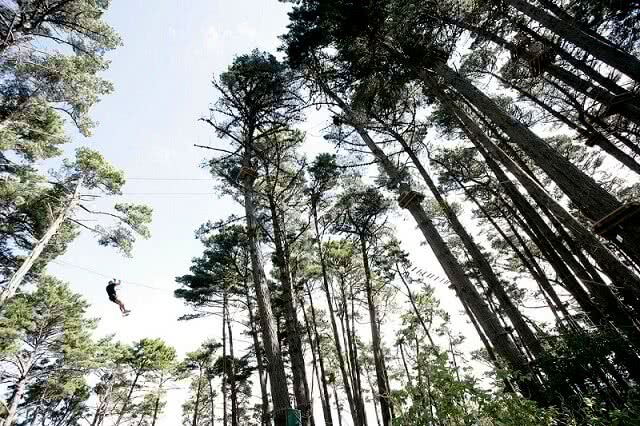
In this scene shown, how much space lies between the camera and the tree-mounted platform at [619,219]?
10.7 feet

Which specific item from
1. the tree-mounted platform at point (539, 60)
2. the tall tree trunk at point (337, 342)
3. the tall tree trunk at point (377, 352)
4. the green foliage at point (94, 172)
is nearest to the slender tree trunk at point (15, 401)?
the green foliage at point (94, 172)

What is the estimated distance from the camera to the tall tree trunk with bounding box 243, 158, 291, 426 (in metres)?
4.86

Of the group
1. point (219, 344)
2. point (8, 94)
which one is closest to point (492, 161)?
point (8, 94)

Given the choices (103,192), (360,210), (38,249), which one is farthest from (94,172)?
(360,210)

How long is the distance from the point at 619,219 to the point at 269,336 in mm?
5292

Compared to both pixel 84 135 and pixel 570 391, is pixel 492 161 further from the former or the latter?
pixel 84 135

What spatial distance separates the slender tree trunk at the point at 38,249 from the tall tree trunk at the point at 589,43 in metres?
14.4

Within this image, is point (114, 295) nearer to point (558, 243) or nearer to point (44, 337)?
point (44, 337)

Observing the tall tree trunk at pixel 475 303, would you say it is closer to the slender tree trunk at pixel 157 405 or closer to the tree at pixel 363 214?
the tree at pixel 363 214

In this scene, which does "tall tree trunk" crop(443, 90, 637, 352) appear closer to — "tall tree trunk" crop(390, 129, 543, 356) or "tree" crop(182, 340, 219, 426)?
"tall tree trunk" crop(390, 129, 543, 356)

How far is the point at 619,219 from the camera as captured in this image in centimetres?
331

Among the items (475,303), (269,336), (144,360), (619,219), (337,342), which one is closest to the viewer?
(619,219)

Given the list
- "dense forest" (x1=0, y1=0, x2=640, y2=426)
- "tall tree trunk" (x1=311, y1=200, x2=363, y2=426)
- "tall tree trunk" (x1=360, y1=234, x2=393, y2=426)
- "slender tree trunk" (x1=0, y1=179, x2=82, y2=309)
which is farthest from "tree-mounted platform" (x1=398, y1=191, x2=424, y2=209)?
"slender tree trunk" (x1=0, y1=179, x2=82, y2=309)

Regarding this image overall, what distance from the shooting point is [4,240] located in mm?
11875
